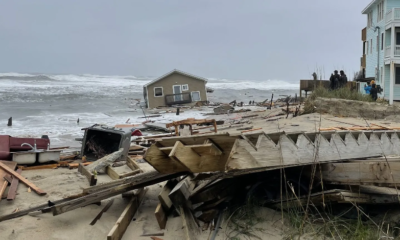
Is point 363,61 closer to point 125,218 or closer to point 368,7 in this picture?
point 368,7

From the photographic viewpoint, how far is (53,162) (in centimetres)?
884

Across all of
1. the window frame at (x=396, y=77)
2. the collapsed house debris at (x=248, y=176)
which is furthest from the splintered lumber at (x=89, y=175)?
the window frame at (x=396, y=77)

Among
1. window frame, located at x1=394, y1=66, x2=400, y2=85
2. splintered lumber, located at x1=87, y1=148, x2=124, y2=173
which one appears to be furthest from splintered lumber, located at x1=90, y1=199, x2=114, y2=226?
window frame, located at x1=394, y1=66, x2=400, y2=85

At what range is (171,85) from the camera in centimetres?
3653

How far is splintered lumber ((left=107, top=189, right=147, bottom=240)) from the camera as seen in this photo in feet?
14.8

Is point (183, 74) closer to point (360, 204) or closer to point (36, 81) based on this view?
point (360, 204)

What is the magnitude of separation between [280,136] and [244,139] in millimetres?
519

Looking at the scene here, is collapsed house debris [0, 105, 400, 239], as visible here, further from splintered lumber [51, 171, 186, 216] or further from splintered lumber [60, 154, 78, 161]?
splintered lumber [60, 154, 78, 161]

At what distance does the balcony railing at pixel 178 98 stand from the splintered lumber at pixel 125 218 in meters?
30.0

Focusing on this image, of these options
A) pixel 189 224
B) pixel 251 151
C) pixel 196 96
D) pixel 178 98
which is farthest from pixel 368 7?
pixel 189 224

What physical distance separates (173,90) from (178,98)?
0.91 m

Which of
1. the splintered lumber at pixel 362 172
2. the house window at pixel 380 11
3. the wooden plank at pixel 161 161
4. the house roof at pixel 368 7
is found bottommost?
the splintered lumber at pixel 362 172

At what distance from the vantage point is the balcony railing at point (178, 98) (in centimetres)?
3600

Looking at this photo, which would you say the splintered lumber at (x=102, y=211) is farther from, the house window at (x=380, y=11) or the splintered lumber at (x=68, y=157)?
the house window at (x=380, y=11)
